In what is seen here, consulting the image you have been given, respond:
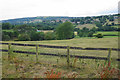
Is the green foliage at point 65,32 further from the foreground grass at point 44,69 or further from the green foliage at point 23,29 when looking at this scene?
the foreground grass at point 44,69

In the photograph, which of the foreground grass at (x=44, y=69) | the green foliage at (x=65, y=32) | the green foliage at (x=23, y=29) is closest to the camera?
the foreground grass at (x=44, y=69)

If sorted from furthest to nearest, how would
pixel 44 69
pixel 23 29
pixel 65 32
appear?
pixel 23 29 → pixel 65 32 → pixel 44 69

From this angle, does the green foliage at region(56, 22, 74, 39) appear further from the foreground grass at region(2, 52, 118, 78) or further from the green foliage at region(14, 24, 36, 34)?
the foreground grass at region(2, 52, 118, 78)

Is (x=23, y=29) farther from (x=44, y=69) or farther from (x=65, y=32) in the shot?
(x=44, y=69)

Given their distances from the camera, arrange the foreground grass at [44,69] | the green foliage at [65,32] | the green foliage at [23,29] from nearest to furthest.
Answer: the foreground grass at [44,69]
the green foliage at [65,32]
the green foliage at [23,29]

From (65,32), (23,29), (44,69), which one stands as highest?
(23,29)

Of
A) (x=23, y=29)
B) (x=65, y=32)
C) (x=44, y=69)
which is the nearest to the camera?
A: (x=44, y=69)

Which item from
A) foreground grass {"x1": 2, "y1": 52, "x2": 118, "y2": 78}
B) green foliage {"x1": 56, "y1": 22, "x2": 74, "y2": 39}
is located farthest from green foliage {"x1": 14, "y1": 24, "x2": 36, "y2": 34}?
foreground grass {"x1": 2, "y1": 52, "x2": 118, "y2": 78}

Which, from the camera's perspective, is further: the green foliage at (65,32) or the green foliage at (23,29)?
the green foliage at (23,29)

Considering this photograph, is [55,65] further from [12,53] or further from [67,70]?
[12,53]

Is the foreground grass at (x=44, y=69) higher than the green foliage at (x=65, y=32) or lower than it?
lower

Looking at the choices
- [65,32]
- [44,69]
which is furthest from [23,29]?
[44,69]

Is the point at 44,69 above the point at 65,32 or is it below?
below

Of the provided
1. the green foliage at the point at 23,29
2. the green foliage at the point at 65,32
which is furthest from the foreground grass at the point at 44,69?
the green foliage at the point at 23,29
